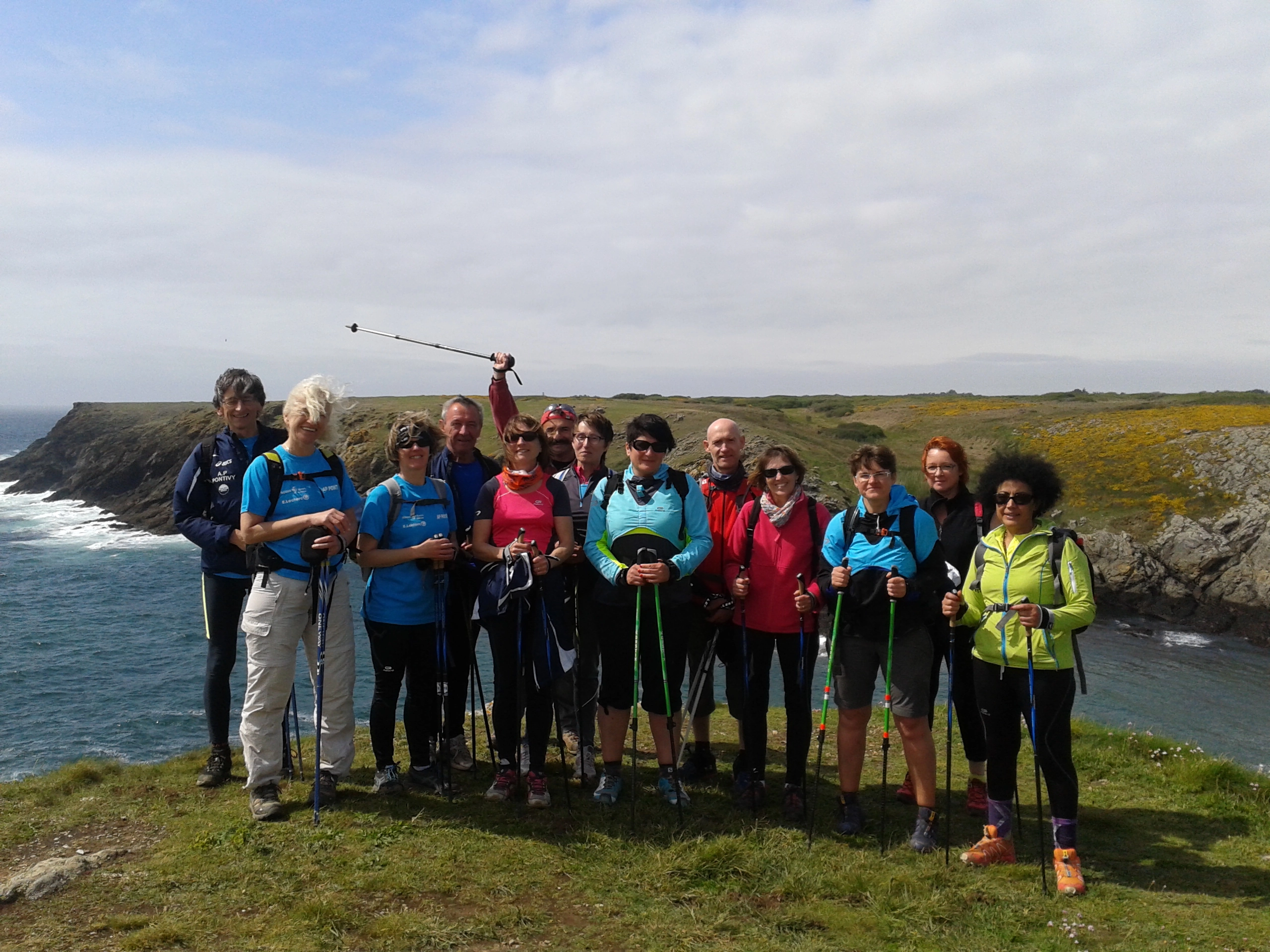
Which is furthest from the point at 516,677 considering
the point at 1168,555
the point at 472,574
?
the point at 1168,555

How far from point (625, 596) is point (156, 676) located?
24.7 metres

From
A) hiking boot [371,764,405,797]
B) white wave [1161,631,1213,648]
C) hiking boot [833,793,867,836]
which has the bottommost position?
white wave [1161,631,1213,648]

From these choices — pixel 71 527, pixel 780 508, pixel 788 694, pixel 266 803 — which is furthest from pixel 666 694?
pixel 71 527

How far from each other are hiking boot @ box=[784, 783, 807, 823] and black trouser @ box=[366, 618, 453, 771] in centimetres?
265

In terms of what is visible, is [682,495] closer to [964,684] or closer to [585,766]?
[585,766]

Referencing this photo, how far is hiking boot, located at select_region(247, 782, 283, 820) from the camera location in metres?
5.53

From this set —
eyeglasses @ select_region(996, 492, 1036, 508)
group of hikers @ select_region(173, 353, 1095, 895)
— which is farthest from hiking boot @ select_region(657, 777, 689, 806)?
eyeglasses @ select_region(996, 492, 1036, 508)

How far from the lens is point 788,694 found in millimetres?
5891

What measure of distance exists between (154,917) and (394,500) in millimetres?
2760

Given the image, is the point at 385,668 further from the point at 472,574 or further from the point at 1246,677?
the point at 1246,677

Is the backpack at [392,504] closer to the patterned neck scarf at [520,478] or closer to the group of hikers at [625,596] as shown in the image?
the group of hikers at [625,596]

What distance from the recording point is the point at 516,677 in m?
5.85

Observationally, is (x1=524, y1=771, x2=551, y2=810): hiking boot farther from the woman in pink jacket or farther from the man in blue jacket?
the man in blue jacket

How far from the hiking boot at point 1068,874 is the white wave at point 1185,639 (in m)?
27.5
